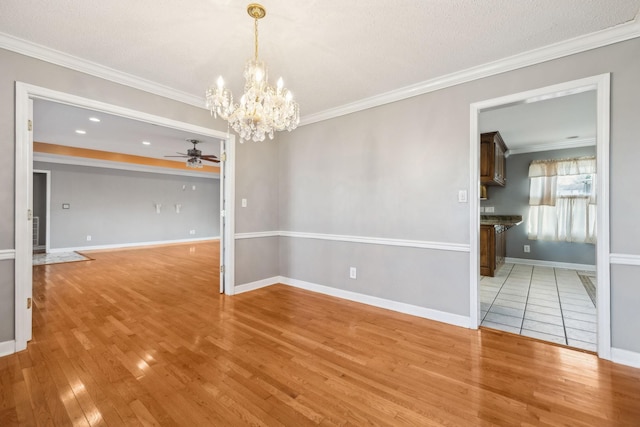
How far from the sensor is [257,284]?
4047 mm

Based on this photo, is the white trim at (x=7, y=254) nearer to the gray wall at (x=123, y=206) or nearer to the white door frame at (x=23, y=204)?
the white door frame at (x=23, y=204)

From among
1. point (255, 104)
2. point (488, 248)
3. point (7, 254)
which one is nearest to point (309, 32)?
point (255, 104)

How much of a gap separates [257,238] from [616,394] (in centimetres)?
376

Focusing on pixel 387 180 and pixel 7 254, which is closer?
pixel 7 254

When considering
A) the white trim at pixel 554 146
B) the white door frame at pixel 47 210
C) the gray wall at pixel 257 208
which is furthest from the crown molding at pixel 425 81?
the white door frame at pixel 47 210

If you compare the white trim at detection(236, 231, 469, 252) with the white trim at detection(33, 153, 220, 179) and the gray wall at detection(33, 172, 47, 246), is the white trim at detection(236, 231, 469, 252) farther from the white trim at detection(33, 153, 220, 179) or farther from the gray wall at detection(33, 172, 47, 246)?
the gray wall at detection(33, 172, 47, 246)

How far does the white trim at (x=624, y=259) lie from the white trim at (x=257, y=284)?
377cm

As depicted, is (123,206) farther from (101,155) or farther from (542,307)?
(542,307)

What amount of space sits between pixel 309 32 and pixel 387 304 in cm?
290

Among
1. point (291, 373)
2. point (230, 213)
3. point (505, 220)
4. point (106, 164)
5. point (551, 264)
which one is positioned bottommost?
point (291, 373)

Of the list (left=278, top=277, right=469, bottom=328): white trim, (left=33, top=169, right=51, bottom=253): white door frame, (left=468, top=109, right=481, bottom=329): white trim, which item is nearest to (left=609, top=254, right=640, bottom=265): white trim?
(left=468, top=109, right=481, bottom=329): white trim

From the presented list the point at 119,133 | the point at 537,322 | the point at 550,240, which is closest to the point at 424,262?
the point at 537,322

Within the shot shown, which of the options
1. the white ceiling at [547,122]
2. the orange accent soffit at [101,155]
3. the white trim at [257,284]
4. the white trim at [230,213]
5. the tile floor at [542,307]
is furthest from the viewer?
the orange accent soffit at [101,155]

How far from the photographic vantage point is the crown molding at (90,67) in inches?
87.2
